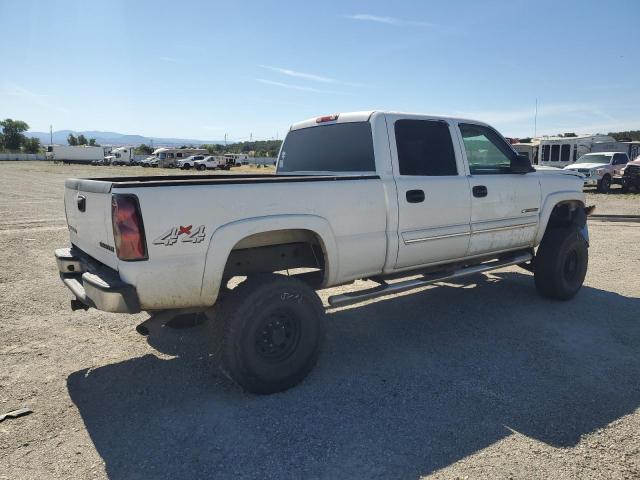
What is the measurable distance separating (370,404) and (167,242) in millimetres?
1761

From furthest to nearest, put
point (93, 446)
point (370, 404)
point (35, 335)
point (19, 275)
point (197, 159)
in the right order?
point (197, 159)
point (19, 275)
point (35, 335)
point (370, 404)
point (93, 446)

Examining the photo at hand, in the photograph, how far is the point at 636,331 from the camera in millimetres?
4770

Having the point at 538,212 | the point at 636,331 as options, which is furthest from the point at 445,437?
the point at 538,212

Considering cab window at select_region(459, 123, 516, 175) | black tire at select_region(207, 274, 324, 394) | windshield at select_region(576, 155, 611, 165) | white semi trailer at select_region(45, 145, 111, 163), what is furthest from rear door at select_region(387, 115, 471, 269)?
white semi trailer at select_region(45, 145, 111, 163)

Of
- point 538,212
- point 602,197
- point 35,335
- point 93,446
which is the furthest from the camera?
point 602,197

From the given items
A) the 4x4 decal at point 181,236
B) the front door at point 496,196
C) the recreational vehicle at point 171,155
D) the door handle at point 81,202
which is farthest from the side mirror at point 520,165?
the recreational vehicle at point 171,155

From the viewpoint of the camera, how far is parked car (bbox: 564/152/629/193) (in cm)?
2117

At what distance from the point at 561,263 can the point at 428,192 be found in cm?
233

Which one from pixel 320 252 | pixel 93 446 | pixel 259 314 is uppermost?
pixel 320 252

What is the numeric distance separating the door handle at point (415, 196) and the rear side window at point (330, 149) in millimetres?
385

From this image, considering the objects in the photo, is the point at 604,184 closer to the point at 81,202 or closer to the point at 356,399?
the point at 356,399

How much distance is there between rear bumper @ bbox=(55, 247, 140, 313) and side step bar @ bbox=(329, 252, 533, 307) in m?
1.55

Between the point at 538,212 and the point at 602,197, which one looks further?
the point at 602,197

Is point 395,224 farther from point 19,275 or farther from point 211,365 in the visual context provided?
point 19,275
